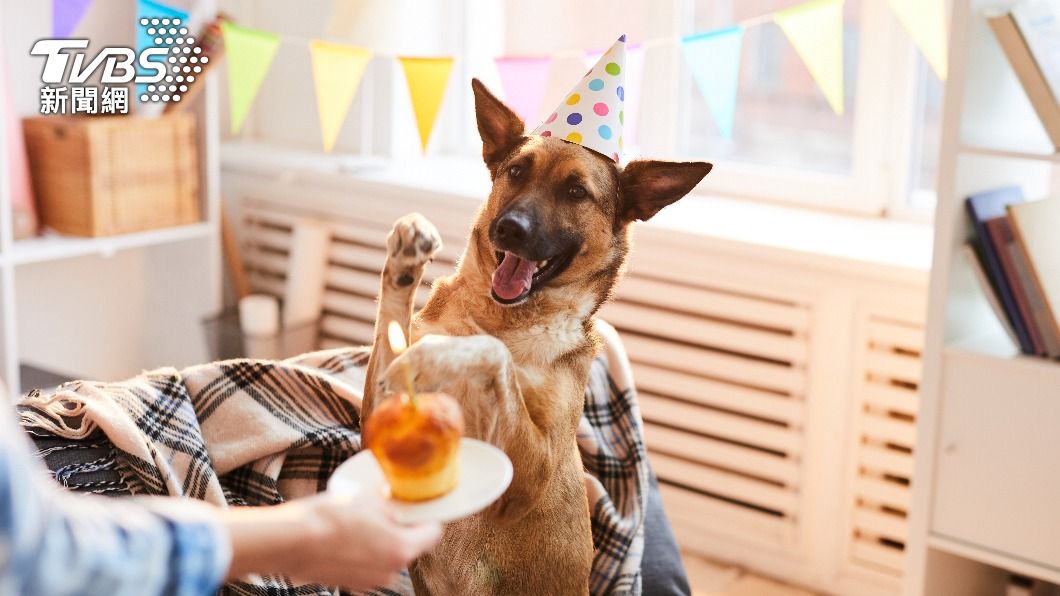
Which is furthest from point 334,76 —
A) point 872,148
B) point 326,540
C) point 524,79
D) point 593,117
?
point 326,540

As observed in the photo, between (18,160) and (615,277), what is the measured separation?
1.93 metres

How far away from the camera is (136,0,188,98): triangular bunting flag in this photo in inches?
111

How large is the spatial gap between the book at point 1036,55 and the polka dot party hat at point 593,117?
2.75ft

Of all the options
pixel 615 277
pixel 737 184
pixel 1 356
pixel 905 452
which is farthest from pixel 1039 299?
pixel 1 356

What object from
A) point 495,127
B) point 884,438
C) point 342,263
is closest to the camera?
point 495,127

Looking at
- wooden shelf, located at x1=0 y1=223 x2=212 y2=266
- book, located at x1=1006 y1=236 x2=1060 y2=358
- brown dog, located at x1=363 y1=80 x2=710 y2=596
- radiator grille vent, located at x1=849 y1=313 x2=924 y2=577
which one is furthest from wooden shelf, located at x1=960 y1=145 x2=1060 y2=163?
wooden shelf, located at x1=0 y1=223 x2=212 y2=266

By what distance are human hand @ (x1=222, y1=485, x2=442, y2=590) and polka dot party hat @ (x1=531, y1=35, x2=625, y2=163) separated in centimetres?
56

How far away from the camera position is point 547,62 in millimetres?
2551

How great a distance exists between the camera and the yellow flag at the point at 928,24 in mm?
2277

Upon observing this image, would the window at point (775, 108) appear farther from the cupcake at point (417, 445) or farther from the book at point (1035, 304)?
the cupcake at point (417, 445)

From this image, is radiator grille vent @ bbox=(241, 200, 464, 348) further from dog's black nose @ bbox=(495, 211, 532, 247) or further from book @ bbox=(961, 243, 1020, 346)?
dog's black nose @ bbox=(495, 211, 532, 247)

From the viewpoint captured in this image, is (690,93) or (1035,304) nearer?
(1035,304)

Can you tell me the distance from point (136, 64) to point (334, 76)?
58 centimetres

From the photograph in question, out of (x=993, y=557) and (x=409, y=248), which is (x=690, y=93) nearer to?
(x=993, y=557)
